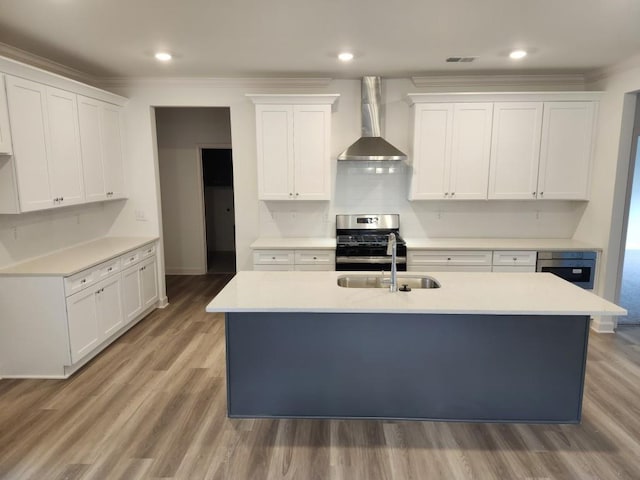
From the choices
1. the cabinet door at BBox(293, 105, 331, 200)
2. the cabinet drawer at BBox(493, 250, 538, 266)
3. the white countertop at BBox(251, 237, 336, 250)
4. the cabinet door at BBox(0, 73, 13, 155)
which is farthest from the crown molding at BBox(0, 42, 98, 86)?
the cabinet drawer at BBox(493, 250, 538, 266)

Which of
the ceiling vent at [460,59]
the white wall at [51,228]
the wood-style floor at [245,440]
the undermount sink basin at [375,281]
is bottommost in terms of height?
the wood-style floor at [245,440]

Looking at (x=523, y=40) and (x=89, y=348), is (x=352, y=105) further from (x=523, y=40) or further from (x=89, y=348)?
(x=89, y=348)

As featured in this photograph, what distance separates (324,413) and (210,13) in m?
2.80

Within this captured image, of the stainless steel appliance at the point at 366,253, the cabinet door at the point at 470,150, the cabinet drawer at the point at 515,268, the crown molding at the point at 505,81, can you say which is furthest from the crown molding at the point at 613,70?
the stainless steel appliance at the point at 366,253

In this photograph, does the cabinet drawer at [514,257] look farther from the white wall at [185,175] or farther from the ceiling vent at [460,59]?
the white wall at [185,175]

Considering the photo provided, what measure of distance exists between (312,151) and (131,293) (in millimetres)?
2430

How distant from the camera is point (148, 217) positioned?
189 inches

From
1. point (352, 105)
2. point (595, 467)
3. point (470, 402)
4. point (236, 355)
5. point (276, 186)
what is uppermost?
point (352, 105)

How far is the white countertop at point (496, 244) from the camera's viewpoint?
14.0 ft

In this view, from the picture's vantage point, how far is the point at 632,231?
4.15 meters

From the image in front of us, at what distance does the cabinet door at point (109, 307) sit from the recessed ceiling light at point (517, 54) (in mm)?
4233

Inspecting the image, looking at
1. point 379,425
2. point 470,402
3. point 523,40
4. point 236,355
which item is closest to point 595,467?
point 470,402

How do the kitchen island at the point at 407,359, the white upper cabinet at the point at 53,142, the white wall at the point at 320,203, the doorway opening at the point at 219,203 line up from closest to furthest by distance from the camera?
the kitchen island at the point at 407,359 → the white upper cabinet at the point at 53,142 → the white wall at the point at 320,203 → the doorway opening at the point at 219,203

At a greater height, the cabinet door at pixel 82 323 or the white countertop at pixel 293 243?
the white countertop at pixel 293 243
